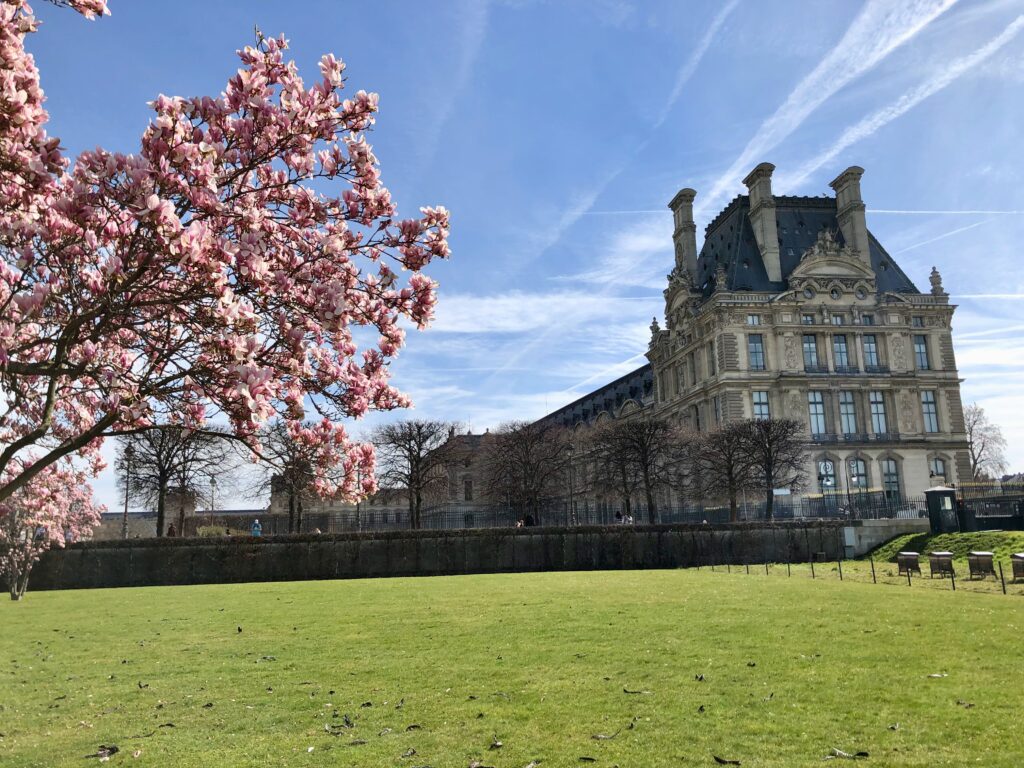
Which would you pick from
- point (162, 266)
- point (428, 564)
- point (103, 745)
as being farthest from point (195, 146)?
point (428, 564)

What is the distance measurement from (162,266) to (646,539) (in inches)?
1384

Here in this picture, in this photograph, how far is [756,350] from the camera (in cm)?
6419

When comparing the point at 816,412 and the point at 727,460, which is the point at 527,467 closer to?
the point at 727,460

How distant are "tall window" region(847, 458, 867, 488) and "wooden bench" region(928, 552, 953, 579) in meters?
38.1

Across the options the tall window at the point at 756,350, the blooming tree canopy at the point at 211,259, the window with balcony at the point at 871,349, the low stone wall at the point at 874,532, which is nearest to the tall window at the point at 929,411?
the window with balcony at the point at 871,349

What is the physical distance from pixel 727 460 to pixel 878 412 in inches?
839

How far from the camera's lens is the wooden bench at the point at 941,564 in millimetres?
24703

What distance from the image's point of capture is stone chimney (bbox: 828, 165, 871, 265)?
68.2 m

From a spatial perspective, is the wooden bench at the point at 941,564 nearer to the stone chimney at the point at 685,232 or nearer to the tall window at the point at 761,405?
the tall window at the point at 761,405

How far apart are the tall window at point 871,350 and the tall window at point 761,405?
9576mm

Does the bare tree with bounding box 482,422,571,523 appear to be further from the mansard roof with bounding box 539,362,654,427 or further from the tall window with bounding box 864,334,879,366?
the tall window with bounding box 864,334,879,366

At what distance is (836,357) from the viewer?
65.5m

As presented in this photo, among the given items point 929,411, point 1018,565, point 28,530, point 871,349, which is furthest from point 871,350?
point 28,530

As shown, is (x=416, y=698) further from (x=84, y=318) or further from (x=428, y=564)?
(x=428, y=564)
